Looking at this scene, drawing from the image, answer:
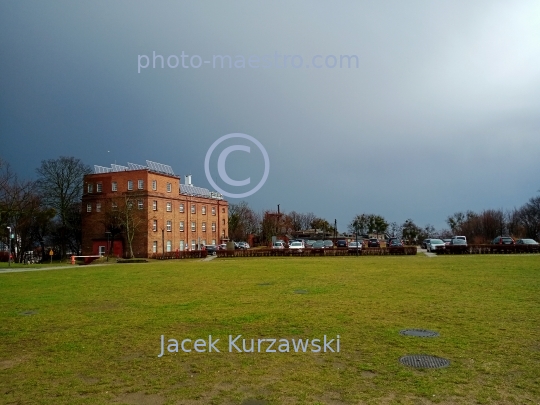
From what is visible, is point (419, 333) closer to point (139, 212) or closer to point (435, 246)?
point (435, 246)

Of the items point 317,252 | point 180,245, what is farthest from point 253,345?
point 180,245

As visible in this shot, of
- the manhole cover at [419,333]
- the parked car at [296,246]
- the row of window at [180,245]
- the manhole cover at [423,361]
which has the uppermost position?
the row of window at [180,245]

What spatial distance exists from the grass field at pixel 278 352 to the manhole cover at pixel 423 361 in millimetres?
149

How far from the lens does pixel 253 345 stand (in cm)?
862

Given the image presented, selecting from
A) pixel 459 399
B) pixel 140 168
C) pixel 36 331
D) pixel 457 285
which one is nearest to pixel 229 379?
pixel 459 399

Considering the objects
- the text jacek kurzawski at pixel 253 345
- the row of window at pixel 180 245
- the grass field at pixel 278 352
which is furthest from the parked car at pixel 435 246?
the text jacek kurzawski at pixel 253 345

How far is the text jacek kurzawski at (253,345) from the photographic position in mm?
8266

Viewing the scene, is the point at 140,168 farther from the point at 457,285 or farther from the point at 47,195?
the point at 457,285

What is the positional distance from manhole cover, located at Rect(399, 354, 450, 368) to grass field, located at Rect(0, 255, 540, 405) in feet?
0.49

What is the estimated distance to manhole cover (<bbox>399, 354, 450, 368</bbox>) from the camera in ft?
23.2

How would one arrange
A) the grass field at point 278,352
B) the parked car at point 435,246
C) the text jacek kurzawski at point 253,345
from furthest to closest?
the parked car at point 435,246 < the text jacek kurzawski at point 253,345 < the grass field at point 278,352

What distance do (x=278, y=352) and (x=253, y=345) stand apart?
666 mm

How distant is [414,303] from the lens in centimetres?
1319

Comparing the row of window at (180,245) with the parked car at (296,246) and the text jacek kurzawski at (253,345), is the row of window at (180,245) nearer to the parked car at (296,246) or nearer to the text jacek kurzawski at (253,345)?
the parked car at (296,246)
